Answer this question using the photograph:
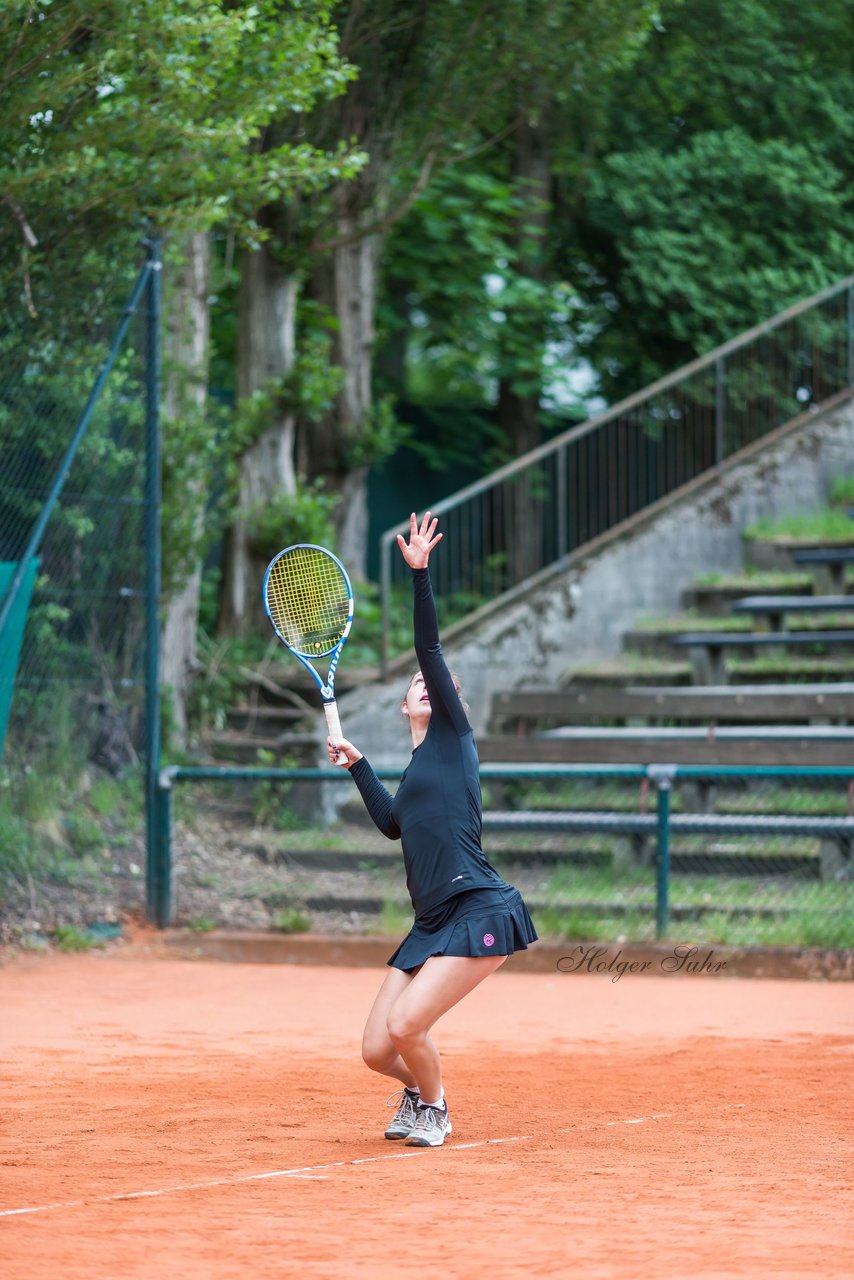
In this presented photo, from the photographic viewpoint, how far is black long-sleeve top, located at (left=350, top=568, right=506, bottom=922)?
6.22 meters

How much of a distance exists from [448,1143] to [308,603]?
2.37m

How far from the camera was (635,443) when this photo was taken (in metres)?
18.1

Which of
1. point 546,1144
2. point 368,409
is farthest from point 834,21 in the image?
point 546,1144

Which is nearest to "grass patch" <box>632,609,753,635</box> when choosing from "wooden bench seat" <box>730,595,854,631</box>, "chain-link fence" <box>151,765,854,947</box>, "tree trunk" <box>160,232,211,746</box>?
"wooden bench seat" <box>730,595,854,631</box>

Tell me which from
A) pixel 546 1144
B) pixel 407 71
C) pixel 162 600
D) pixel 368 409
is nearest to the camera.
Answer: pixel 546 1144

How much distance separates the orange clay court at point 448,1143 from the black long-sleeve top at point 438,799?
37.0 inches

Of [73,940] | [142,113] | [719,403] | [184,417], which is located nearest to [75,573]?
[184,417]

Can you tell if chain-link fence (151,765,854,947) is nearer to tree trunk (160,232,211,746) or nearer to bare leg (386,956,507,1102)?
tree trunk (160,232,211,746)

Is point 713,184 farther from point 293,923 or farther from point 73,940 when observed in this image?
point 73,940

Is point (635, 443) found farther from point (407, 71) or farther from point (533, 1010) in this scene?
point (533, 1010)

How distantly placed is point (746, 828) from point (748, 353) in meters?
8.33

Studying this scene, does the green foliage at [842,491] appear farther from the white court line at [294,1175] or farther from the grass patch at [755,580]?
the white court line at [294,1175]

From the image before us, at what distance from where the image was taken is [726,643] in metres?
15.9

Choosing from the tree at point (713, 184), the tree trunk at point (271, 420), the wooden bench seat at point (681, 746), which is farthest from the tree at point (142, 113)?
the tree at point (713, 184)
